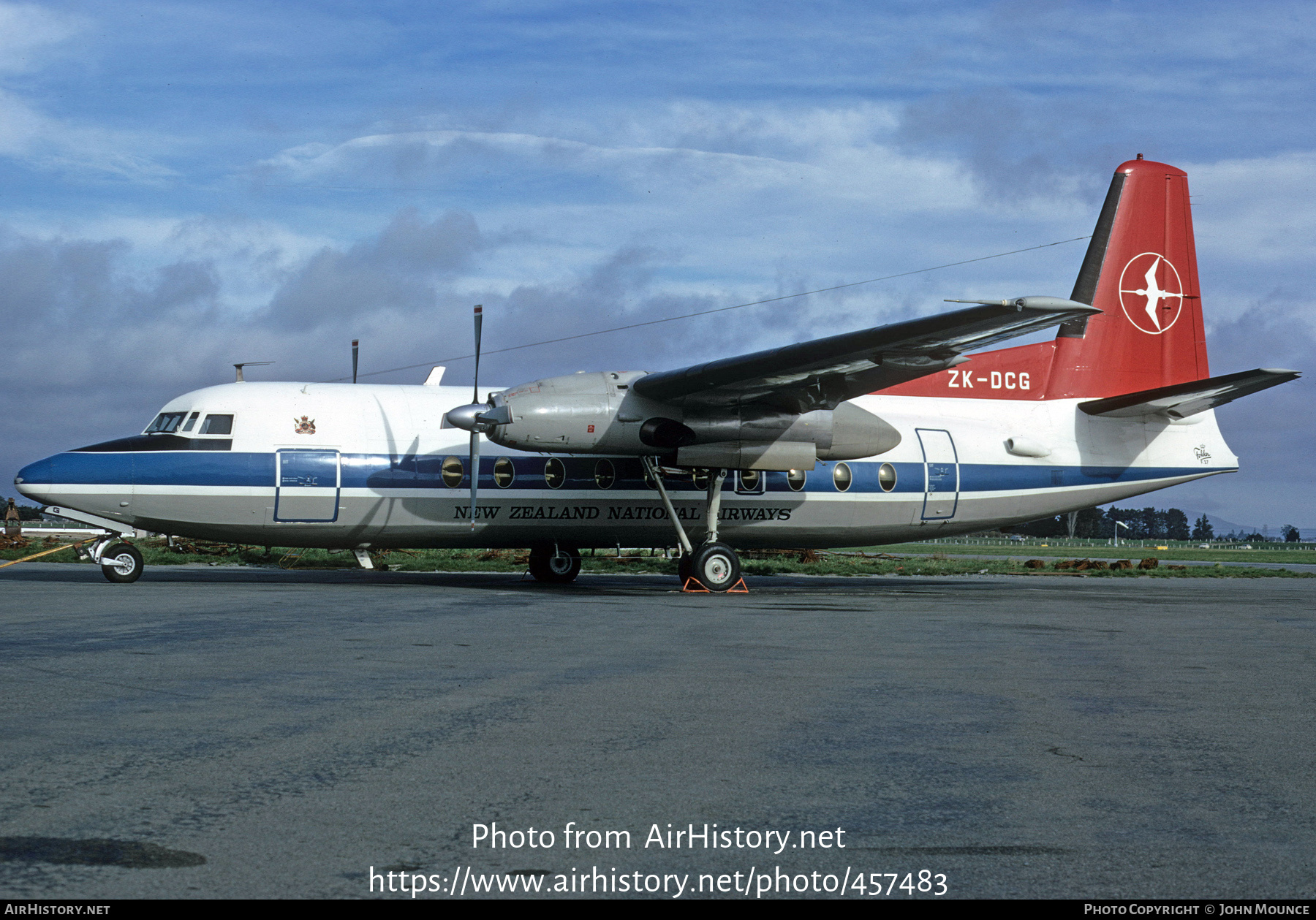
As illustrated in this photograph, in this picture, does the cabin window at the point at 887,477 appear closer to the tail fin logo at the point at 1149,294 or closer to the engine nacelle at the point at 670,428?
the engine nacelle at the point at 670,428

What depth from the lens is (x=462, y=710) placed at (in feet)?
24.4

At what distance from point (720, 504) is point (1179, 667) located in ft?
43.7

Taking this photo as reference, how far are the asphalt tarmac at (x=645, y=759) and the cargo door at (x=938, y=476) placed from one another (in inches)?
448

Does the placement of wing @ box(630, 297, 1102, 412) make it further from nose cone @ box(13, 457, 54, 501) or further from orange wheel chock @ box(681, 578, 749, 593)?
nose cone @ box(13, 457, 54, 501)

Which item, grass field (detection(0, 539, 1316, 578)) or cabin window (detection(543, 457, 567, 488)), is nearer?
cabin window (detection(543, 457, 567, 488))

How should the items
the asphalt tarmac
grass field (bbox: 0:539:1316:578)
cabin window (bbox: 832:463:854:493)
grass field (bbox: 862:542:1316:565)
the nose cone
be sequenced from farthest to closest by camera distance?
grass field (bbox: 862:542:1316:565) → grass field (bbox: 0:539:1316:578) → cabin window (bbox: 832:463:854:493) → the nose cone → the asphalt tarmac

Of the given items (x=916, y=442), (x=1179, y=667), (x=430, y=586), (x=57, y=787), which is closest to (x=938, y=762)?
(x=57, y=787)

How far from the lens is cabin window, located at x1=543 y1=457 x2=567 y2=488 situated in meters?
22.1

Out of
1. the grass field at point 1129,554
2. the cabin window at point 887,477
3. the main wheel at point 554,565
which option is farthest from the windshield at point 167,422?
the grass field at point 1129,554

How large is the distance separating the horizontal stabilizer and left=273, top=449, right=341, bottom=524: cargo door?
1692cm

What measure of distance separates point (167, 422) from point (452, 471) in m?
5.48

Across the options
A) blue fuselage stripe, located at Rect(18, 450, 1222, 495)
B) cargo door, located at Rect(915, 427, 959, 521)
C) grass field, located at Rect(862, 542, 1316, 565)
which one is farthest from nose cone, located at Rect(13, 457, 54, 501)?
grass field, located at Rect(862, 542, 1316, 565)

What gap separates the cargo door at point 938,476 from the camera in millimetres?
24328

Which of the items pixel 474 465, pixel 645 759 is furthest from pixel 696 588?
pixel 645 759
